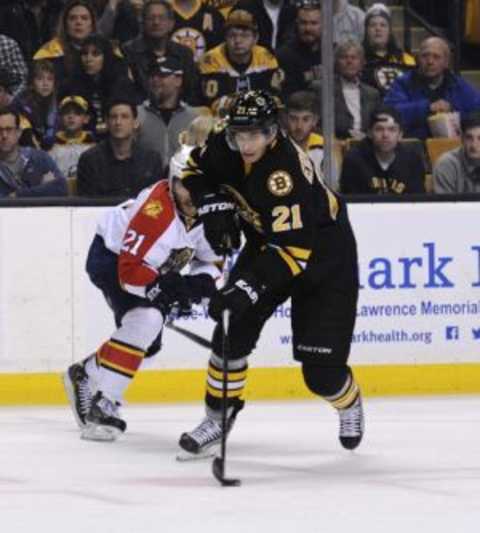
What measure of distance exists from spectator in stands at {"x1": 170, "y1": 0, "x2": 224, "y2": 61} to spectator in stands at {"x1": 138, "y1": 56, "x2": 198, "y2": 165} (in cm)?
11

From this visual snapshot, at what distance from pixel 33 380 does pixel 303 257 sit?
2478mm

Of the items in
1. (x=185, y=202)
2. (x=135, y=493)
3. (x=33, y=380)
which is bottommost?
(x=33, y=380)

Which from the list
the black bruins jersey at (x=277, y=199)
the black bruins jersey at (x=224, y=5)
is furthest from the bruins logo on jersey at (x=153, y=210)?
the black bruins jersey at (x=224, y=5)

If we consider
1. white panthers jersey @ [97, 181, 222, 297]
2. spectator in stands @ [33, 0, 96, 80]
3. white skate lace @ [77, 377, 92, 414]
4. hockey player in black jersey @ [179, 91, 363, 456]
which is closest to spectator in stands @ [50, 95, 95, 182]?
spectator in stands @ [33, 0, 96, 80]

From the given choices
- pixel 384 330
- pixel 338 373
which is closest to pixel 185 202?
pixel 338 373

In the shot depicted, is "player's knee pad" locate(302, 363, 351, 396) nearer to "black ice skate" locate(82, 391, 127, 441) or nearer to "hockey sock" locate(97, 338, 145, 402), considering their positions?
"hockey sock" locate(97, 338, 145, 402)

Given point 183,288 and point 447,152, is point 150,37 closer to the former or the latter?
point 447,152

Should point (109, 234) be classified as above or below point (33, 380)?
above

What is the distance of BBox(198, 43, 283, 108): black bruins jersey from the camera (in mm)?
8281

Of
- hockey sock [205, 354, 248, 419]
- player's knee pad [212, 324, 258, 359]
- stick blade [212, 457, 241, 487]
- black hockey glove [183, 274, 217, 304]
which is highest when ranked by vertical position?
black hockey glove [183, 274, 217, 304]

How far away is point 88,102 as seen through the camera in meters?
8.16

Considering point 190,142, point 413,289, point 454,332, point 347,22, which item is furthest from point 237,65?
point 190,142

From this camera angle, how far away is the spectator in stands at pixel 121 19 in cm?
823

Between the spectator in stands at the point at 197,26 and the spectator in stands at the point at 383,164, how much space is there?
802mm
